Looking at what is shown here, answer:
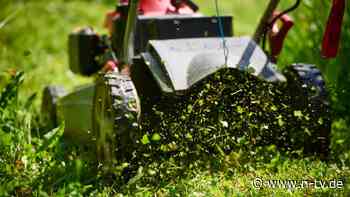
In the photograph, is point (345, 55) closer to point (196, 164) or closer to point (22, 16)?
point (196, 164)

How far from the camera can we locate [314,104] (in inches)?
137

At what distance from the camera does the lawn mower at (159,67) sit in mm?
3225

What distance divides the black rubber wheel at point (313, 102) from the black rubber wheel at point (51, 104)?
1.78 meters

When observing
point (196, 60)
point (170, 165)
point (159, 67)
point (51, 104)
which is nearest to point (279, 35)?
point (196, 60)

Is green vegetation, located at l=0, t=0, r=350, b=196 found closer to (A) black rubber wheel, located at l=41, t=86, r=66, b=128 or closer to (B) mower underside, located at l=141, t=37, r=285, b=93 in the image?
(B) mower underside, located at l=141, t=37, r=285, b=93

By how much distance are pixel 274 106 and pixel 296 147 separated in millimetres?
326

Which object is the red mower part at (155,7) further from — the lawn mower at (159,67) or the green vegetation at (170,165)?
the green vegetation at (170,165)

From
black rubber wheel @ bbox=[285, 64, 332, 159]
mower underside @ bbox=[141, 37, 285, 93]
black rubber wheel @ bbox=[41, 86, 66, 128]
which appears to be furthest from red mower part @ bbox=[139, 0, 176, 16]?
black rubber wheel @ bbox=[285, 64, 332, 159]

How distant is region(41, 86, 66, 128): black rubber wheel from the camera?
189 inches

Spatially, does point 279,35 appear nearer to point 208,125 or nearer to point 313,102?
point 313,102

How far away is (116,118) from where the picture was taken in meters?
3.12

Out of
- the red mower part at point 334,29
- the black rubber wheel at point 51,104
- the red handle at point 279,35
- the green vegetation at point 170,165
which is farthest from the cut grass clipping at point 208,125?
the black rubber wheel at point 51,104

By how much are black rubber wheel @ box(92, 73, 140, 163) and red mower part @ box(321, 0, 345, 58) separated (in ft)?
3.10

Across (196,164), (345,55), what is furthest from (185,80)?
(345,55)
